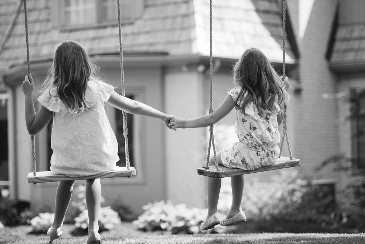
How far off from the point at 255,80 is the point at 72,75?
61.0 inches

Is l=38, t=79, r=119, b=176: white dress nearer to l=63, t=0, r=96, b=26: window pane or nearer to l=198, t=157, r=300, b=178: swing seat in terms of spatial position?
l=198, t=157, r=300, b=178: swing seat

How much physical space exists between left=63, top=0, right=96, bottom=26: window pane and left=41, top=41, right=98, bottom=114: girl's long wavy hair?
7.91m

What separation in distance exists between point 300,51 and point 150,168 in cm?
353

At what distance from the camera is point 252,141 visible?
6.86 meters

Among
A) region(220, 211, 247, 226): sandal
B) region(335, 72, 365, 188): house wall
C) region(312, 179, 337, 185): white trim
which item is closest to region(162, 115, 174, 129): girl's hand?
region(220, 211, 247, 226): sandal

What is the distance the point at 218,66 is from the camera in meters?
13.1

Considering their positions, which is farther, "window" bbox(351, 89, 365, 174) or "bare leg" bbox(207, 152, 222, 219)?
"window" bbox(351, 89, 365, 174)

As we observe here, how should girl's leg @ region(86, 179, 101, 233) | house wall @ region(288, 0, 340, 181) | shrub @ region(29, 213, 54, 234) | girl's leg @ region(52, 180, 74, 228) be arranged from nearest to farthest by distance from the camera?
girl's leg @ region(86, 179, 101, 233) → girl's leg @ region(52, 180, 74, 228) → shrub @ region(29, 213, 54, 234) → house wall @ region(288, 0, 340, 181)

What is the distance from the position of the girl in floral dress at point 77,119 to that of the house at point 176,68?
252 inches

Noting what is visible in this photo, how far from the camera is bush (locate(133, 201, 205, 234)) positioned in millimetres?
11562

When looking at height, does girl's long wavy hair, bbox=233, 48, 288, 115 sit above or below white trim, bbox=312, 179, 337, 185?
above

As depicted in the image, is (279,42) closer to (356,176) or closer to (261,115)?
(356,176)

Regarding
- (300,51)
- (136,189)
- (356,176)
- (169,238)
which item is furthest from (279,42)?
(169,238)

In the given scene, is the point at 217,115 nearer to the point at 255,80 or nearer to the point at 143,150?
the point at 255,80
